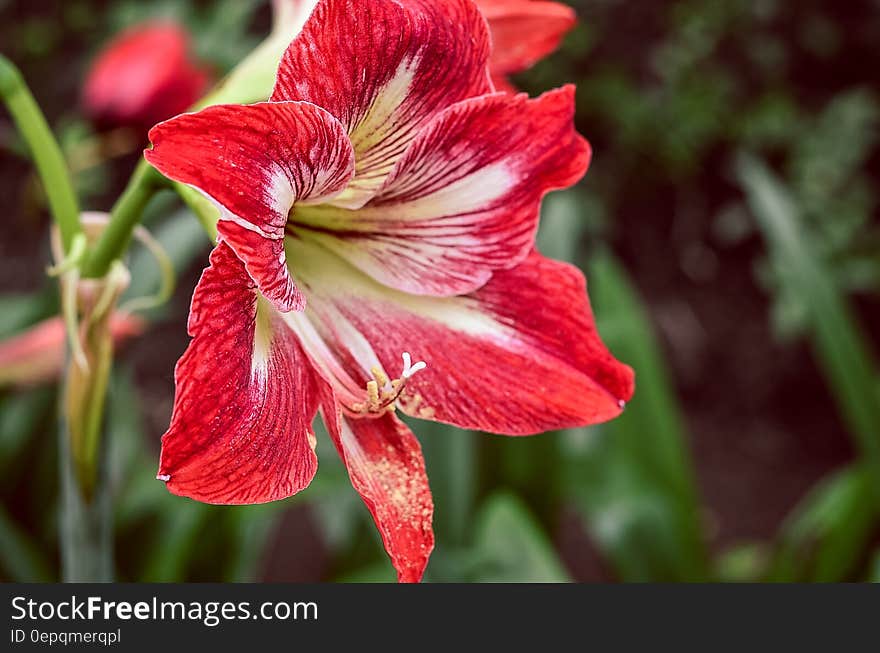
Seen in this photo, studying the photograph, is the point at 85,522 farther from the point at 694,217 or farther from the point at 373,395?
the point at 694,217

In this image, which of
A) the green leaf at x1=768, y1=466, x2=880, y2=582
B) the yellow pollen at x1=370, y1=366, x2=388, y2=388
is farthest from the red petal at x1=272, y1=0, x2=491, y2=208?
the green leaf at x1=768, y1=466, x2=880, y2=582

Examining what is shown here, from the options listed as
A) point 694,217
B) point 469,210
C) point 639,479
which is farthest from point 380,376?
point 694,217

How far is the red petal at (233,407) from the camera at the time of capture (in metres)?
0.46

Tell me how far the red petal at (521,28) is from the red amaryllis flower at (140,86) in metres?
0.82

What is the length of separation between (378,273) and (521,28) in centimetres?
21

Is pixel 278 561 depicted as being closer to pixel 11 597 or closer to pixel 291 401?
pixel 11 597

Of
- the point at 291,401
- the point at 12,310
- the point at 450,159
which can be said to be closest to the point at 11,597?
the point at 291,401

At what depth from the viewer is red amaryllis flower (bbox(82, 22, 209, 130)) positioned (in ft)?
4.51

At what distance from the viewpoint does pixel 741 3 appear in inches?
93.1

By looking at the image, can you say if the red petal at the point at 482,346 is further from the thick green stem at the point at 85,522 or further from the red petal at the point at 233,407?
the thick green stem at the point at 85,522

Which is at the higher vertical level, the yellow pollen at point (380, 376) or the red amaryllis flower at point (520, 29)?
the red amaryllis flower at point (520, 29)

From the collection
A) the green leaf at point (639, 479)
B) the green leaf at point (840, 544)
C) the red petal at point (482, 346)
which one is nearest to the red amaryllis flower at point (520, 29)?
the red petal at point (482, 346)

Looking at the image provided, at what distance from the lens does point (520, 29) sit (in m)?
0.66

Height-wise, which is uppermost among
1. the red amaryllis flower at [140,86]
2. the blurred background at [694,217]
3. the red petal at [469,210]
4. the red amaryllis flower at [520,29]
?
the red amaryllis flower at [520,29]
